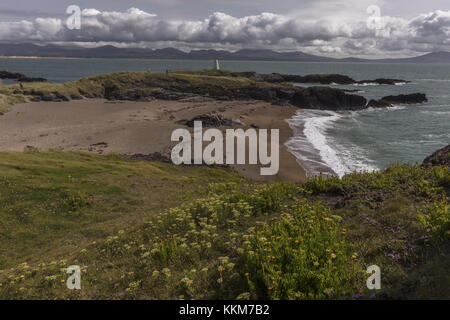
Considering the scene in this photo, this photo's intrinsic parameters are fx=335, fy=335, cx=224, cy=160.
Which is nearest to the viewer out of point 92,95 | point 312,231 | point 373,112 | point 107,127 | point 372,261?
point 372,261

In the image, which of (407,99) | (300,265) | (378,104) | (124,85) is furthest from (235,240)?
(407,99)

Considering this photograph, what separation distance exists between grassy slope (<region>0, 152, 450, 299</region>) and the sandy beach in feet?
55.5

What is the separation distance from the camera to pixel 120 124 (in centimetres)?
5459

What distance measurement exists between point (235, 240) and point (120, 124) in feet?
160

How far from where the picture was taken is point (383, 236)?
895 centimetres

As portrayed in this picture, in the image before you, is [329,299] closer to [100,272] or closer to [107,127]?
[100,272]

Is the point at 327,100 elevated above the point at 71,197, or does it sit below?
above

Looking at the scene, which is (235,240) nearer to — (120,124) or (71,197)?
(71,197)

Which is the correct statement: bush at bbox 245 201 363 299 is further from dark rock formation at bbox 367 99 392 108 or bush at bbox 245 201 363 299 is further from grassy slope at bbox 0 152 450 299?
dark rock formation at bbox 367 99 392 108

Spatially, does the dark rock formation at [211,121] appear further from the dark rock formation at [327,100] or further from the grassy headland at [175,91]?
the dark rock formation at [327,100]

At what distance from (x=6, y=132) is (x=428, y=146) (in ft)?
194

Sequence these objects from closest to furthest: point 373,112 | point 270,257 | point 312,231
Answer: point 270,257 < point 312,231 < point 373,112

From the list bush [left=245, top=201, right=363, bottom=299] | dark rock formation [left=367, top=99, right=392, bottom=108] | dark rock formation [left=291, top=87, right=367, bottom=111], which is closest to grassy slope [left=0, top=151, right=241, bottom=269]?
bush [left=245, top=201, right=363, bottom=299]

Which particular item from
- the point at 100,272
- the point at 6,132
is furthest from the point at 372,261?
the point at 6,132
